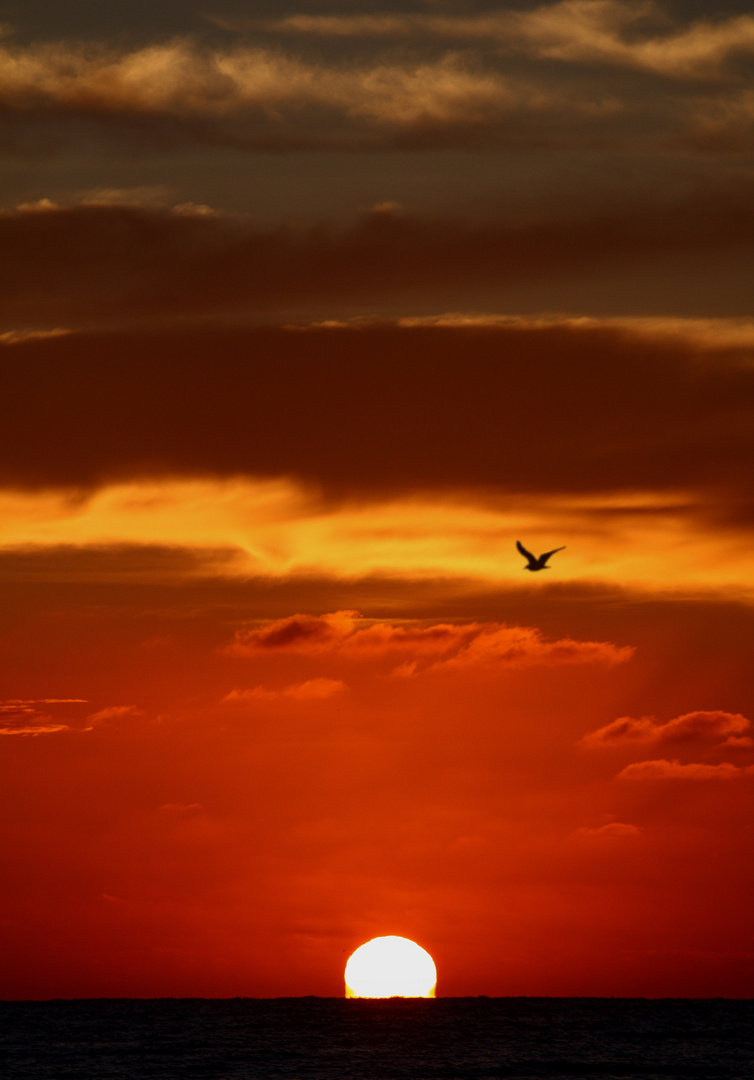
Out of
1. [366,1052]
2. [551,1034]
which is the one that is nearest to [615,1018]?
[551,1034]

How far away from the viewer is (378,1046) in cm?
10512

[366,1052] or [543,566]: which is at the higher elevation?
[543,566]

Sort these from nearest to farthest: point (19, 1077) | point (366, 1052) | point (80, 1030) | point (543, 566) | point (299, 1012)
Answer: point (543, 566)
point (19, 1077)
point (366, 1052)
point (80, 1030)
point (299, 1012)

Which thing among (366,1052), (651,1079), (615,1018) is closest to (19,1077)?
(366,1052)

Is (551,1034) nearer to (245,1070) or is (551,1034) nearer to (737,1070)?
(737,1070)

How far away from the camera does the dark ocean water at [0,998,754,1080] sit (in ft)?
280

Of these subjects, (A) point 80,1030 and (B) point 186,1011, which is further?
(B) point 186,1011

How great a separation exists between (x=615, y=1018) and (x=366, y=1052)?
68.0 m

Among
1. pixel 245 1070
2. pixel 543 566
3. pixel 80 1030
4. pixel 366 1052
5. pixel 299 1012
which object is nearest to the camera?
pixel 543 566

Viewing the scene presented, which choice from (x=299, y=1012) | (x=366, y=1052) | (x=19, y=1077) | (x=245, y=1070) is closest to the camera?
(x=19, y=1077)

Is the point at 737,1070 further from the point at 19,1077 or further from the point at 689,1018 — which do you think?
the point at 689,1018

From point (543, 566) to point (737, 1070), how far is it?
4488cm

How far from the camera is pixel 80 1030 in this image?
440ft

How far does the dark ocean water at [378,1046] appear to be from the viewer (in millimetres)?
85250
